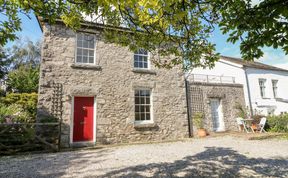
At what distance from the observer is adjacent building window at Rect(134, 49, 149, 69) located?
10587mm

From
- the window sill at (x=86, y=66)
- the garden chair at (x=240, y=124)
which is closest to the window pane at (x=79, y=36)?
the window sill at (x=86, y=66)

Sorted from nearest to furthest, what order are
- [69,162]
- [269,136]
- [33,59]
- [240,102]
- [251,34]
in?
[251,34] → [69,162] → [269,136] → [240,102] → [33,59]

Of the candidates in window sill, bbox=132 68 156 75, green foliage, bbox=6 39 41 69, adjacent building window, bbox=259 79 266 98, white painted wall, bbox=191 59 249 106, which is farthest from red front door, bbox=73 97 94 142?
green foliage, bbox=6 39 41 69

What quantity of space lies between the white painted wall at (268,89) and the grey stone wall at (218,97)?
1.40 meters

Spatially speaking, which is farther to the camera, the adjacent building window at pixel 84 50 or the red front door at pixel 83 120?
the adjacent building window at pixel 84 50

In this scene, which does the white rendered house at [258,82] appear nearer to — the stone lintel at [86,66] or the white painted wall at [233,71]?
the white painted wall at [233,71]

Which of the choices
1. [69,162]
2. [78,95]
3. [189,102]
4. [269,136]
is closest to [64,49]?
[78,95]

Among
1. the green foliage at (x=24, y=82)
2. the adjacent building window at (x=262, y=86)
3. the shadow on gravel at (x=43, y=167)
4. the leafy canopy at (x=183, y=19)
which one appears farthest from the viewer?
the green foliage at (x=24, y=82)

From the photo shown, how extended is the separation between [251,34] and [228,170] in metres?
3.23

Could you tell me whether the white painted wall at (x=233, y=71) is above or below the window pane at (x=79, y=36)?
below

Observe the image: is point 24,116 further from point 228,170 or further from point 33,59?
point 33,59

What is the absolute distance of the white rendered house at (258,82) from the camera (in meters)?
14.1

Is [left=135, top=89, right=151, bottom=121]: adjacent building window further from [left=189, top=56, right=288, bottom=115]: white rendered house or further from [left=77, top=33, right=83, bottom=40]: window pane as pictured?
[left=189, top=56, right=288, bottom=115]: white rendered house

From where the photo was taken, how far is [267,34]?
301 centimetres
